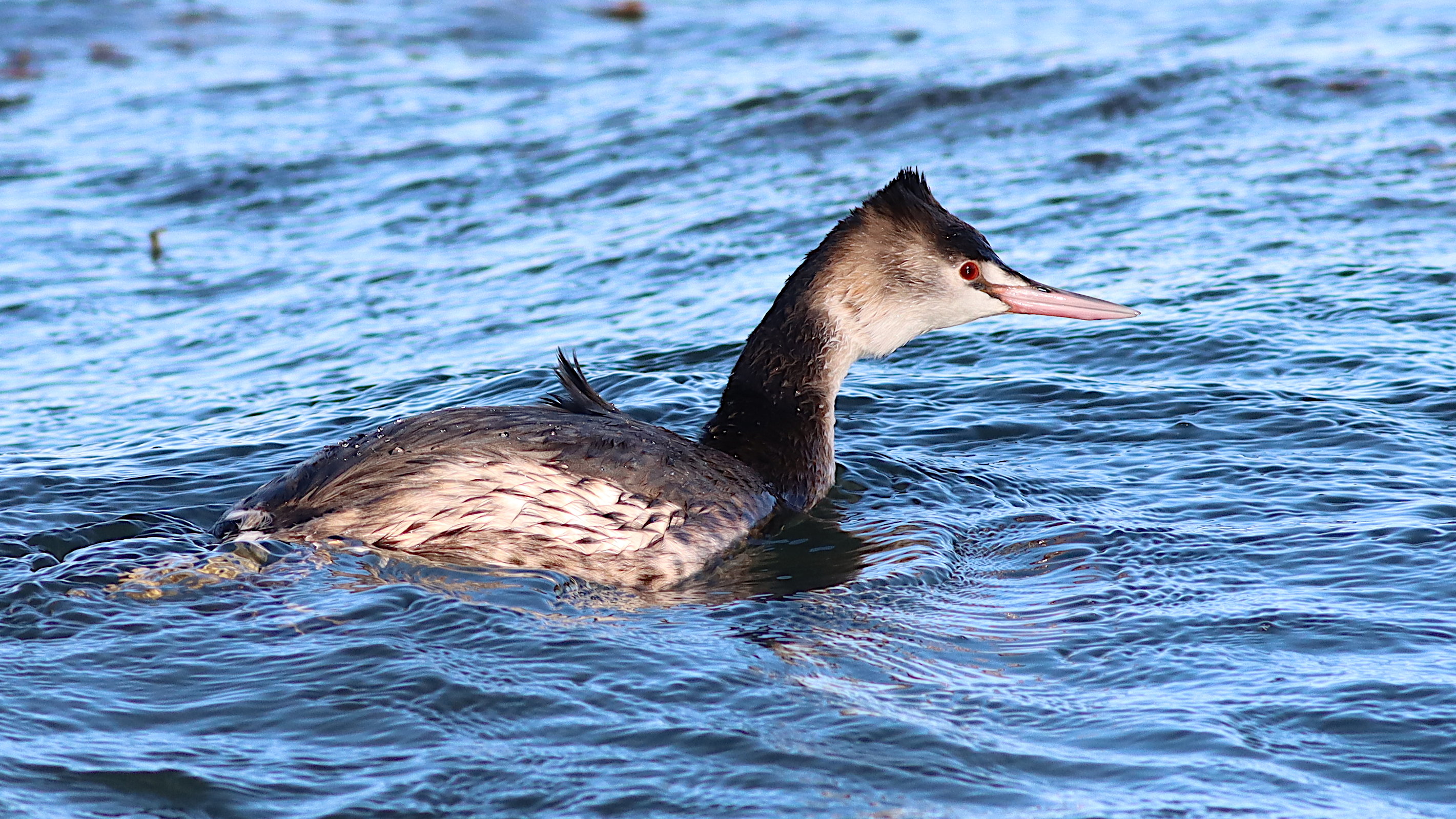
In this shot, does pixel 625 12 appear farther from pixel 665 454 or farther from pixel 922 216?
pixel 665 454

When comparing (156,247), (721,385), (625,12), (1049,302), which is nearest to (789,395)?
(1049,302)

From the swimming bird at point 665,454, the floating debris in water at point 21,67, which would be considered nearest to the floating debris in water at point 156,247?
the swimming bird at point 665,454

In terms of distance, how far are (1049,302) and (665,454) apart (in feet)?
5.98

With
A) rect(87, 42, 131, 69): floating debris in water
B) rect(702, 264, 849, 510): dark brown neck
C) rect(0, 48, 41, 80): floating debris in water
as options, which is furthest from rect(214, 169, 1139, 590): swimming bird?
rect(87, 42, 131, 69): floating debris in water

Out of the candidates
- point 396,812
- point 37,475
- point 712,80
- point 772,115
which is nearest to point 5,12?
point 712,80

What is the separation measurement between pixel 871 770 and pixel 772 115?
9.30 metres

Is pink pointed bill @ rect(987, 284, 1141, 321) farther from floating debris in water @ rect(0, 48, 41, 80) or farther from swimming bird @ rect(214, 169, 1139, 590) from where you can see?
floating debris in water @ rect(0, 48, 41, 80)

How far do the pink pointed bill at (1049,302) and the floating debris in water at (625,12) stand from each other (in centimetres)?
1189

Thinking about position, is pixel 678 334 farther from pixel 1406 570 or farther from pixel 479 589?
pixel 1406 570

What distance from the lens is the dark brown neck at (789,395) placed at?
642 cm

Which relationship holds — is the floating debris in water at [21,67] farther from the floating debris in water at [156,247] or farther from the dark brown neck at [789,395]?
the dark brown neck at [789,395]

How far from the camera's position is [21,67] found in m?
15.4

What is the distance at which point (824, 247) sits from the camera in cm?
657

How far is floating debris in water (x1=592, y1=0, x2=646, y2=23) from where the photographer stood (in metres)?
17.8
